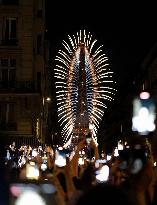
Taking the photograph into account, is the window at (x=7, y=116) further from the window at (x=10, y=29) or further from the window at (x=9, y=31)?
the window at (x=10, y=29)

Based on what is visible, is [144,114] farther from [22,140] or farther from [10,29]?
[10,29]

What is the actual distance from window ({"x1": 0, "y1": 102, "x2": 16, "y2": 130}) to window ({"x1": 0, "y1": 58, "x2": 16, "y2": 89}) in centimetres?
161

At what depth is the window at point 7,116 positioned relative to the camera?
2004 inches

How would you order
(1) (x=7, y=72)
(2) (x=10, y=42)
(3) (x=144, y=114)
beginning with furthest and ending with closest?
(2) (x=10, y=42) → (1) (x=7, y=72) → (3) (x=144, y=114)

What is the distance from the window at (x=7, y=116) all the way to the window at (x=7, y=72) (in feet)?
5.30

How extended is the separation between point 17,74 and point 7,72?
860 mm

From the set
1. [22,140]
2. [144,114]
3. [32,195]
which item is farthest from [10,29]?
[32,195]

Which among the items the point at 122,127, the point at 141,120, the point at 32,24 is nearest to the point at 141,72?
the point at 122,127

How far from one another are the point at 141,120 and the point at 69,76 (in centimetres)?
4826

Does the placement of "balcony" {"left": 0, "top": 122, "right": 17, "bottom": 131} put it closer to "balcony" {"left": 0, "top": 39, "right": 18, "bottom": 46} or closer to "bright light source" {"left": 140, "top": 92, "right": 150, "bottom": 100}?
"balcony" {"left": 0, "top": 39, "right": 18, "bottom": 46}

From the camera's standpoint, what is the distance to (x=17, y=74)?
168 ft

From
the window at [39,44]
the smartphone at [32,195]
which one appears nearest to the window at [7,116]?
the window at [39,44]

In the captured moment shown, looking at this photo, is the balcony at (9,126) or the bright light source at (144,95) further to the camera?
the balcony at (9,126)

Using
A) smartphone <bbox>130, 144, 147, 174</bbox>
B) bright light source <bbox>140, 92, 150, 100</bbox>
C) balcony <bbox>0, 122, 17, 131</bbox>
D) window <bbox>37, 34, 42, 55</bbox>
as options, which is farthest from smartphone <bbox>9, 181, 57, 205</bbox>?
window <bbox>37, 34, 42, 55</bbox>
